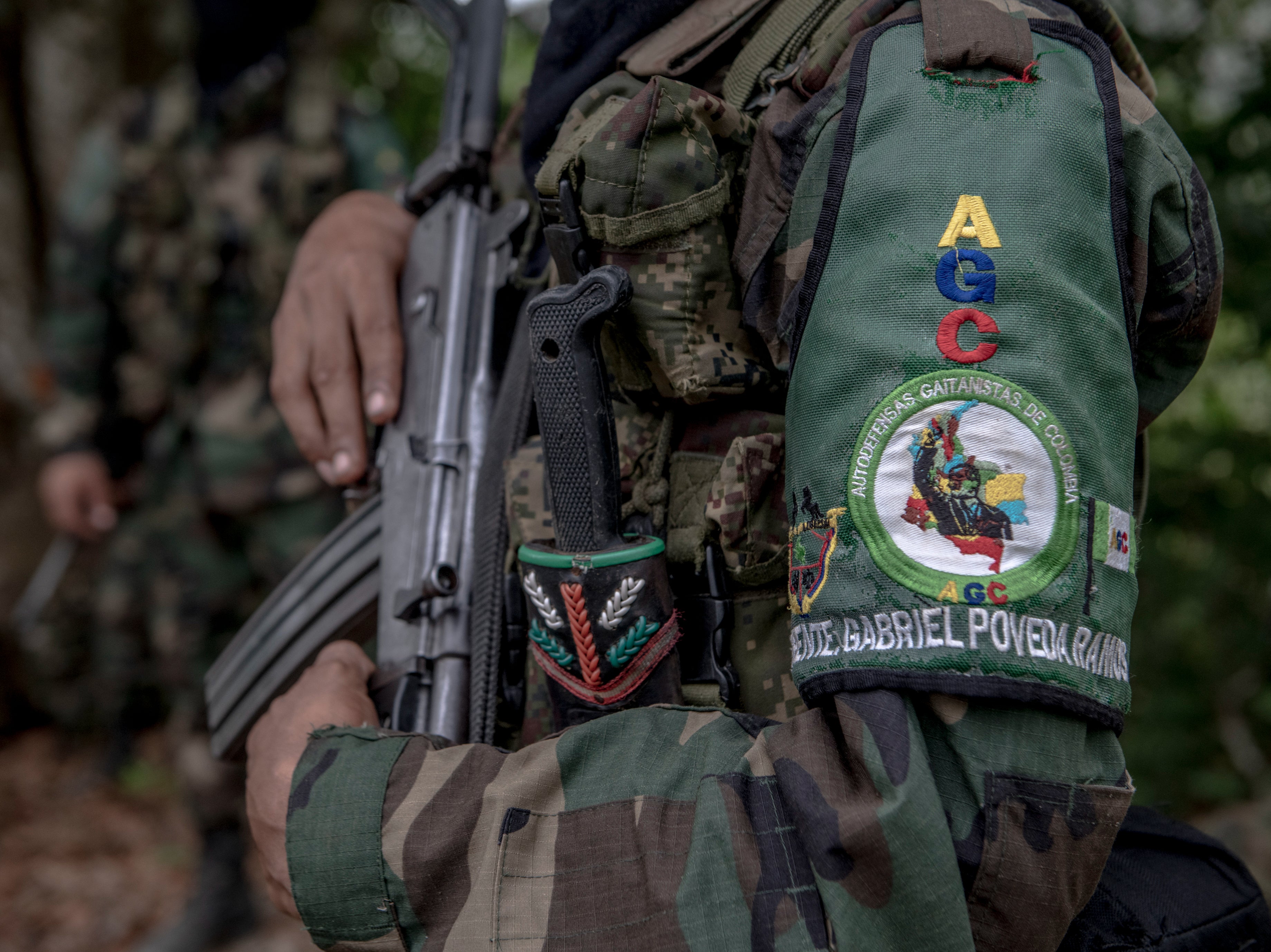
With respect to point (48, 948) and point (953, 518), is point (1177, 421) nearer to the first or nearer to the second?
point (953, 518)

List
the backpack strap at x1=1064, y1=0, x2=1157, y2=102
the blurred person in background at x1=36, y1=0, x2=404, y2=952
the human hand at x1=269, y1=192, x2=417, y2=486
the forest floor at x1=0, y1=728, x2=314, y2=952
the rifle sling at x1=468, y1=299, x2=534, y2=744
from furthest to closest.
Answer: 1. the forest floor at x1=0, y1=728, x2=314, y2=952
2. the blurred person in background at x1=36, y1=0, x2=404, y2=952
3. the human hand at x1=269, y1=192, x2=417, y2=486
4. the rifle sling at x1=468, y1=299, x2=534, y2=744
5. the backpack strap at x1=1064, y1=0, x2=1157, y2=102

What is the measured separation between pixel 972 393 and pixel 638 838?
0.50 meters

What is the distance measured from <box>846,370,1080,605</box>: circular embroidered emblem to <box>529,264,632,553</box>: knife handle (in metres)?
0.36

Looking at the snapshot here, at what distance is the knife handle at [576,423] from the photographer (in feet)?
3.38

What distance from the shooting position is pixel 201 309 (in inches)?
122

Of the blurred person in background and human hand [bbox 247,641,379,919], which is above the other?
the blurred person in background

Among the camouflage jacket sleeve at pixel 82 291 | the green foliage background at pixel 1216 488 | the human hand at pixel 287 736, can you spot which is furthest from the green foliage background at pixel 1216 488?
the camouflage jacket sleeve at pixel 82 291

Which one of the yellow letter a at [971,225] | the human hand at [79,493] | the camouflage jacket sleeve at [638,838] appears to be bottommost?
the camouflage jacket sleeve at [638,838]

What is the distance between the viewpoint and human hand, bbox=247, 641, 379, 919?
3.49 feet

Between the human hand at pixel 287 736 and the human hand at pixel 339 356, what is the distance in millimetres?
376

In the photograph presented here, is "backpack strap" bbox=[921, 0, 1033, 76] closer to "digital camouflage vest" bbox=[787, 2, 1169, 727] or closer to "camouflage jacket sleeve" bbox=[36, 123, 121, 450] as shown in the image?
"digital camouflage vest" bbox=[787, 2, 1169, 727]

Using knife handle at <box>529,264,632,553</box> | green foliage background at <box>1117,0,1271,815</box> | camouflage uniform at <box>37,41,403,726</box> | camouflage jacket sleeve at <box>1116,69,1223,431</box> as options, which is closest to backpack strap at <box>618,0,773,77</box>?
knife handle at <box>529,264,632,553</box>

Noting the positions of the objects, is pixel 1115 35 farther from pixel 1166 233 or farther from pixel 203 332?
pixel 203 332

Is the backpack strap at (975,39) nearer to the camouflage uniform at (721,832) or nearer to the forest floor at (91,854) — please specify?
the camouflage uniform at (721,832)
